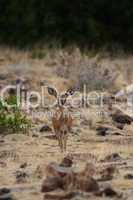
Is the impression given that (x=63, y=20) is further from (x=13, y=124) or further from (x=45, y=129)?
(x=13, y=124)

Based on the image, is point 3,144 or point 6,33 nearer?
point 3,144

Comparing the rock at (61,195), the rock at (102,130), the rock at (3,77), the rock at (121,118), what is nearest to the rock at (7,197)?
the rock at (61,195)

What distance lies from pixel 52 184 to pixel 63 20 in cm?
Result: 2158

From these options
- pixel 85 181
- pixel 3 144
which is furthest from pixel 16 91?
pixel 85 181

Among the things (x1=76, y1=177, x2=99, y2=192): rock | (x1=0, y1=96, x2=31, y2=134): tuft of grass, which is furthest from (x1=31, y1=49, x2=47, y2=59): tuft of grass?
(x1=76, y1=177, x2=99, y2=192): rock

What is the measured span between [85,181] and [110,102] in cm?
636

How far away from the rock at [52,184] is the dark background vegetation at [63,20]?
67.8ft

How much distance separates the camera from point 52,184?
18.8ft

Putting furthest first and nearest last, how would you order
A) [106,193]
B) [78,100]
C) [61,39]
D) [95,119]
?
[61,39] < [78,100] < [95,119] < [106,193]

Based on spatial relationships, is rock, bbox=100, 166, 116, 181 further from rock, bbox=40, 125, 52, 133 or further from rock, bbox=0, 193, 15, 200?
rock, bbox=40, 125, 52, 133

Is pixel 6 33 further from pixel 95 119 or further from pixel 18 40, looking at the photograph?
pixel 95 119

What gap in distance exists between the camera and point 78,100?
11.7 metres

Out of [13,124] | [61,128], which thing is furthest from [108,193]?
[13,124]

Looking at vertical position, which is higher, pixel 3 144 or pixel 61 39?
pixel 61 39
